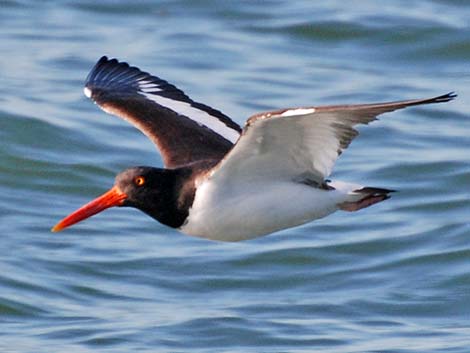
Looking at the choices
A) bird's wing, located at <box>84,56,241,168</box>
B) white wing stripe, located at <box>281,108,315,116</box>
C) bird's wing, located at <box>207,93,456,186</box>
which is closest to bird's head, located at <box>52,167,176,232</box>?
bird's wing, located at <box>207,93,456,186</box>

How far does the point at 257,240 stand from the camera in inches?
502

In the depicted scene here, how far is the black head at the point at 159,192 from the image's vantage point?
8.52 meters

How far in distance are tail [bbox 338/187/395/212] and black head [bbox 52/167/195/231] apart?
2.82 ft

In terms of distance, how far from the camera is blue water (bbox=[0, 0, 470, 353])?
1143 cm

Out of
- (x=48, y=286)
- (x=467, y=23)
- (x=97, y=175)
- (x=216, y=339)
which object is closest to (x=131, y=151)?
(x=97, y=175)

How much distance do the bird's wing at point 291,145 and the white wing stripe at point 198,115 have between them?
54.7 inches

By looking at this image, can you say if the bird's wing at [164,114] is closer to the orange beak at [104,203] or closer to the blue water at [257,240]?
the orange beak at [104,203]

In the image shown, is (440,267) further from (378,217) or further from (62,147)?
(62,147)

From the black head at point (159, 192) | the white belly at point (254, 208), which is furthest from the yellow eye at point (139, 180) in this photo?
the white belly at point (254, 208)

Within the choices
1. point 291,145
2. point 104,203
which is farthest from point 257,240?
point 291,145

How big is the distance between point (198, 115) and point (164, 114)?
0.83ft

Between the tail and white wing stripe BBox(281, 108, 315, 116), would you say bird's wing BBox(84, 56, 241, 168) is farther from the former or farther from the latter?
white wing stripe BBox(281, 108, 315, 116)

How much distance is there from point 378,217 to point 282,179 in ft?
15.4

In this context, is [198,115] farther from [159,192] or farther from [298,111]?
[298,111]
